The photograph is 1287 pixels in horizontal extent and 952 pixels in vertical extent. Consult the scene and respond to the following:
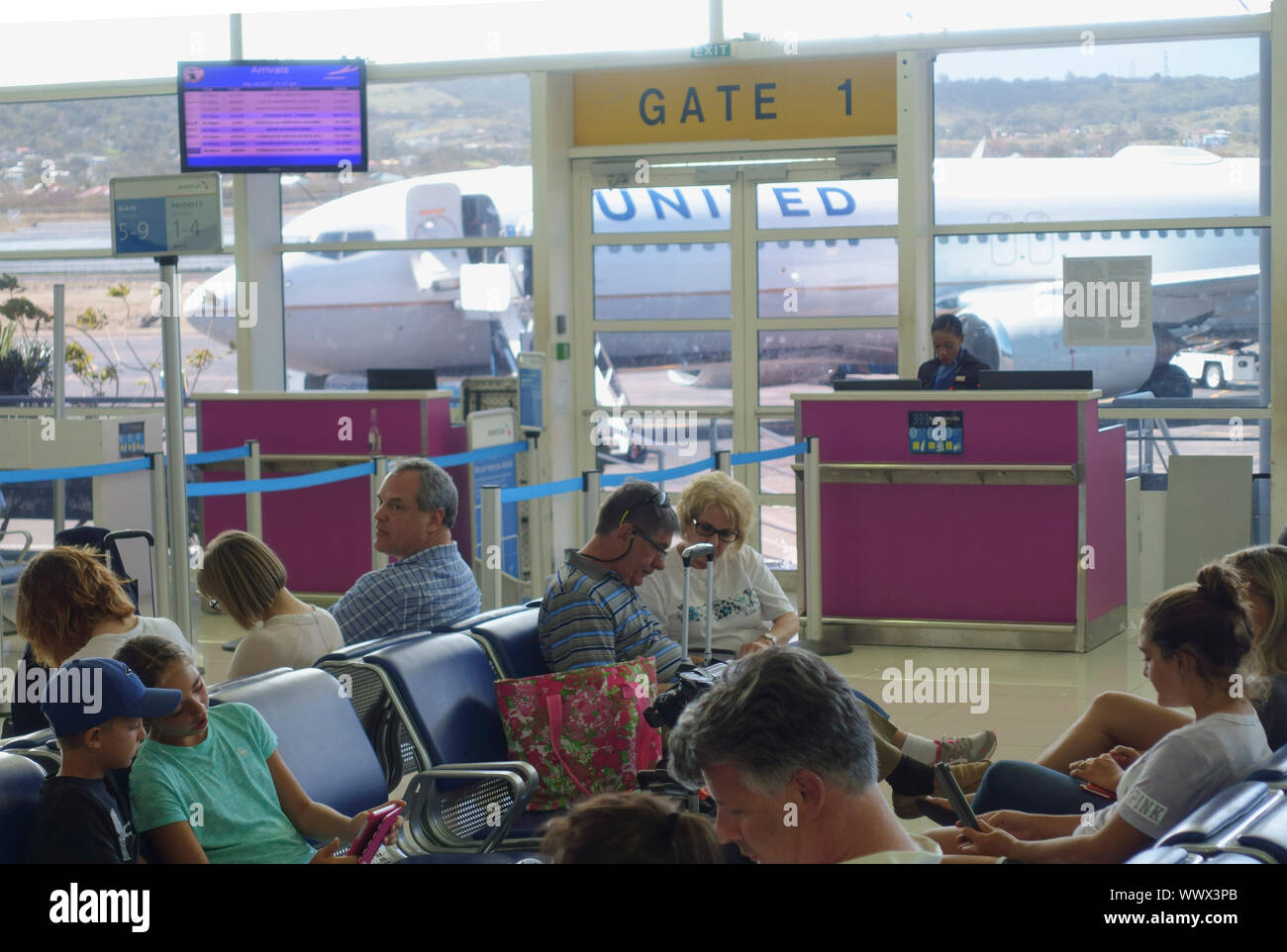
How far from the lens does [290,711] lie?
3.12 metres

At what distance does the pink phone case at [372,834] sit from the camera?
8.95 feet

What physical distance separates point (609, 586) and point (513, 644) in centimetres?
28

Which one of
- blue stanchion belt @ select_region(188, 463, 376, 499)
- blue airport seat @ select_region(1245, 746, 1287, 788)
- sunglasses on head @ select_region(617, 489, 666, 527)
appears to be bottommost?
blue airport seat @ select_region(1245, 746, 1287, 788)

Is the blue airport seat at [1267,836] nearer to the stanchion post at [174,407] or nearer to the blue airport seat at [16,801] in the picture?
the blue airport seat at [16,801]

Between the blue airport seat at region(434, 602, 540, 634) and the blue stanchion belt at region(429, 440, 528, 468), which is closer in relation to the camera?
the blue airport seat at region(434, 602, 540, 634)

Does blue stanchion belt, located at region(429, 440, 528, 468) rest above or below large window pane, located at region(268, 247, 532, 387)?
below

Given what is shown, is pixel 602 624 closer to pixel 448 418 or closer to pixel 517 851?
pixel 517 851

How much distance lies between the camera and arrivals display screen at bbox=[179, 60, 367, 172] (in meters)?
9.02
